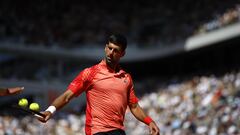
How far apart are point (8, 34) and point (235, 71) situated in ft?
32.0

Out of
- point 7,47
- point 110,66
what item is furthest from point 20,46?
point 110,66

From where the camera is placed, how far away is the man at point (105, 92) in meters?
7.19

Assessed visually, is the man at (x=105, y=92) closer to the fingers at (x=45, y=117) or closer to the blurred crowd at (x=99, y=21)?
the fingers at (x=45, y=117)

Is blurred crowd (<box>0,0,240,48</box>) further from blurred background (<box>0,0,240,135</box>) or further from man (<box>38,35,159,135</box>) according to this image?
man (<box>38,35,159,135</box>)

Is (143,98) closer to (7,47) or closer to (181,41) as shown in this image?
(181,41)

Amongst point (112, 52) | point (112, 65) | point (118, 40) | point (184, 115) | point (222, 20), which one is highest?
point (222, 20)

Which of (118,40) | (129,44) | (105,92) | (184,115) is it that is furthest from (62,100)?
(129,44)

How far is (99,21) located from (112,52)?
77.7 ft

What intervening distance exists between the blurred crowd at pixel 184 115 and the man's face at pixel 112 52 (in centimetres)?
1185

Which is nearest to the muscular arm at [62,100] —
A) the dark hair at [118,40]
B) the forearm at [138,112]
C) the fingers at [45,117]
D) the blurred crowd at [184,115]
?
the fingers at [45,117]

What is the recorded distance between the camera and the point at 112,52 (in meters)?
7.18

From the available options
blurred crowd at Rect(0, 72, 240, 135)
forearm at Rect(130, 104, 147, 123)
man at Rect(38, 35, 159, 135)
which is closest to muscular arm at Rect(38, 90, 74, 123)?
man at Rect(38, 35, 159, 135)

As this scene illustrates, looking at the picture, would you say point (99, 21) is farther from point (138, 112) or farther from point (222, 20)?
point (138, 112)

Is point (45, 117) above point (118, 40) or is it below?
Result: below
